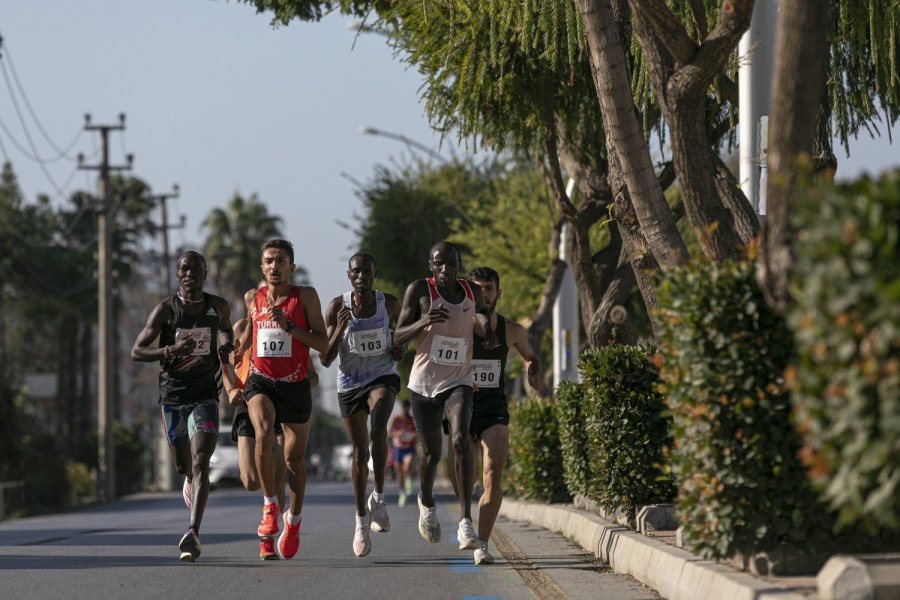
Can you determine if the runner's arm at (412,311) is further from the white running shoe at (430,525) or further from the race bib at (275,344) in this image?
the white running shoe at (430,525)

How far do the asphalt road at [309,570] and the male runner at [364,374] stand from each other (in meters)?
0.45

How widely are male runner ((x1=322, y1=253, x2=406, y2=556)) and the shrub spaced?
7.26ft

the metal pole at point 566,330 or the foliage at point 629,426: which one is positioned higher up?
the metal pole at point 566,330

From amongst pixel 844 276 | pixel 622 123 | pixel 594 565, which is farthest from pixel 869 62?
pixel 844 276

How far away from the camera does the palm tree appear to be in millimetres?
83812

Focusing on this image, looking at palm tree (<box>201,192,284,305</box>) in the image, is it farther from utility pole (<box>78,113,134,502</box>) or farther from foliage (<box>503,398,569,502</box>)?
foliage (<box>503,398,569,502</box>)

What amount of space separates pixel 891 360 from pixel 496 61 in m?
10.4

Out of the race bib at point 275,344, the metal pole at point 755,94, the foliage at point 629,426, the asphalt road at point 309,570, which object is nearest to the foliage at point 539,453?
the asphalt road at point 309,570

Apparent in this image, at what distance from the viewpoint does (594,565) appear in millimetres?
11352

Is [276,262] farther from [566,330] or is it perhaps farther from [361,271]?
[566,330]

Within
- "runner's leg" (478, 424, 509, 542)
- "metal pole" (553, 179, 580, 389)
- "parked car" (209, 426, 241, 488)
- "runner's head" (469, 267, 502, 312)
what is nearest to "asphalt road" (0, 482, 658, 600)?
"runner's leg" (478, 424, 509, 542)

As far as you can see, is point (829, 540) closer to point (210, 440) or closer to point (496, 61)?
point (210, 440)

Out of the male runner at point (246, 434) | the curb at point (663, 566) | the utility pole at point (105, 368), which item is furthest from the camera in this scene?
the utility pole at point (105, 368)

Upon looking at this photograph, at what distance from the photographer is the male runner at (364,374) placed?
11.6 meters
